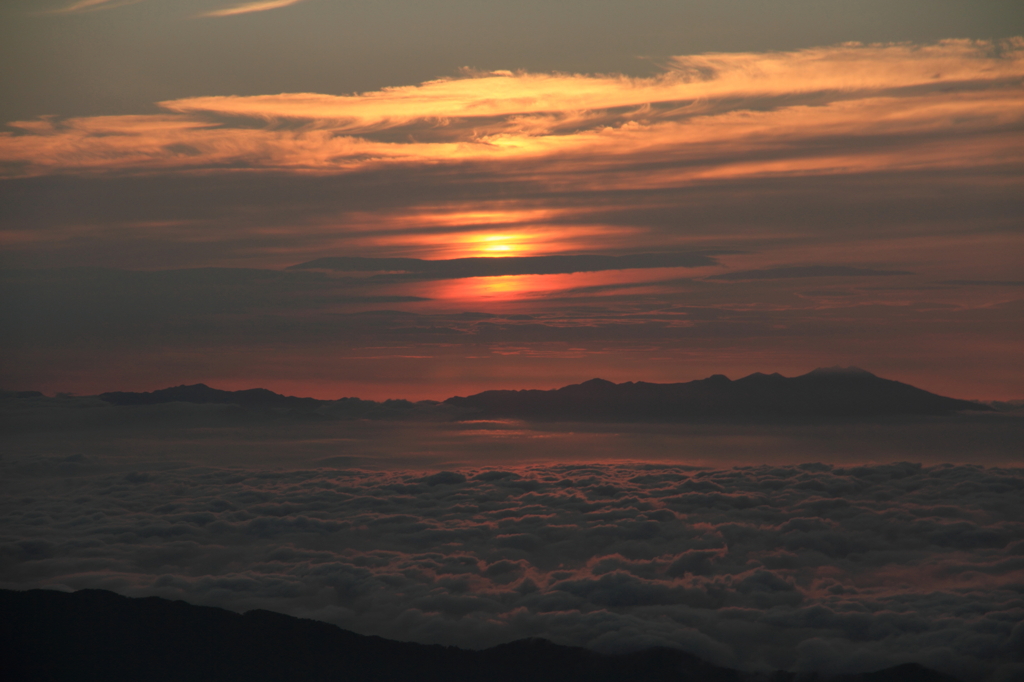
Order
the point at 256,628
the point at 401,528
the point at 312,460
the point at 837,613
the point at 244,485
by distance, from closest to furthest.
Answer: the point at 837,613, the point at 401,528, the point at 256,628, the point at 244,485, the point at 312,460

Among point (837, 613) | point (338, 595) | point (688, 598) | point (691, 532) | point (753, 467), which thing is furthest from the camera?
point (753, 467)

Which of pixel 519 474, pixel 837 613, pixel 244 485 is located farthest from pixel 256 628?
pixel 837 613

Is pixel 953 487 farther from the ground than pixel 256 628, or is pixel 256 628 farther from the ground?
pixel 953 487

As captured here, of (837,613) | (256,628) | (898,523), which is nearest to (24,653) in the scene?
(256,628)

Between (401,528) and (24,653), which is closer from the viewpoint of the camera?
(401,528)

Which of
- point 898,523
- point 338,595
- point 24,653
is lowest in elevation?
point 24,653

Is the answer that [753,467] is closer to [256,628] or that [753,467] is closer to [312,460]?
[256,628]

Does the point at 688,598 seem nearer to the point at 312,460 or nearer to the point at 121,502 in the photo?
the point at 121,502

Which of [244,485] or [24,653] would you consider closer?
[24,653]

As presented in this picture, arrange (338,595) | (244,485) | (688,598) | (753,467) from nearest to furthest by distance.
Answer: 1. (688,598)
2. (338,595)
3. (244,485)
4. (753,467)
